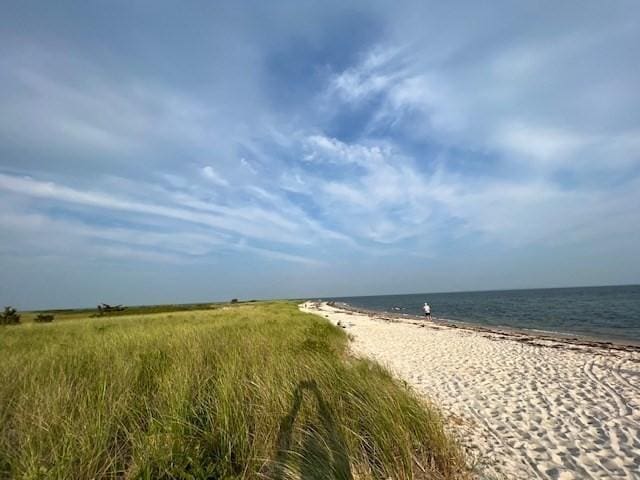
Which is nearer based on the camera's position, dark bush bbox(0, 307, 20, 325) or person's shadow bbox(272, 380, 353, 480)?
person's shadow bbox(272, 380, 353, 480)

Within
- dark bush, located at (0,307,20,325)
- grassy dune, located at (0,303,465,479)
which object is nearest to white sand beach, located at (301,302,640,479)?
grassy dune, located at (0,303,465,479)

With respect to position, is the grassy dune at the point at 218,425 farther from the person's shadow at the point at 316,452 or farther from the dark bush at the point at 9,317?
the dark bush at the point at 9,317

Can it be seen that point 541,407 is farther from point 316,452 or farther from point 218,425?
point 218,425

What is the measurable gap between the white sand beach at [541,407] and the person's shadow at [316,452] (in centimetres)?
198

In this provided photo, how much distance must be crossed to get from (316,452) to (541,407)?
549 cm

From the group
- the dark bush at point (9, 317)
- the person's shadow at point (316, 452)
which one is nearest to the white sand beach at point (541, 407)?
the person's shadow at point (316, 452)

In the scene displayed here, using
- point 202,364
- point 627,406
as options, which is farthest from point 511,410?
point 202,364

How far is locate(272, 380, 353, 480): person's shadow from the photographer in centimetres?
327

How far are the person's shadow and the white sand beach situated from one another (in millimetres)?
1978

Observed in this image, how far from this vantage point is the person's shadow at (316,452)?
3.27 meters

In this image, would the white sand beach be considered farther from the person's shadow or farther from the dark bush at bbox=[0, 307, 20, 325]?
the dark bush at bbox=[0, 307, 20, 325]

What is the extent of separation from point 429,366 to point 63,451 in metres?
10.3

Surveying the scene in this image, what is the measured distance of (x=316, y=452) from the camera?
353 cm

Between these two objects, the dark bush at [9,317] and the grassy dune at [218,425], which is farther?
the dark bush at [9,317]
